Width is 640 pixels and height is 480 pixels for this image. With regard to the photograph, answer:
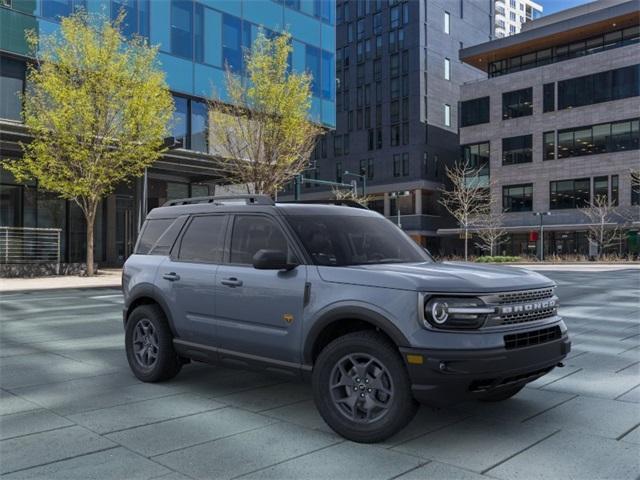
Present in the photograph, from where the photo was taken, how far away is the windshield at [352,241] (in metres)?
5.20

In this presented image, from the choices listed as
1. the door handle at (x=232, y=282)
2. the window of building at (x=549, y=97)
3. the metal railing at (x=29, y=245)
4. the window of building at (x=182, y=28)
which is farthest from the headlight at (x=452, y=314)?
the window of building at (x=549, y=97)

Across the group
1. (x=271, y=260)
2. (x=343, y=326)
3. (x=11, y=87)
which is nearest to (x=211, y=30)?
(x=11, y=87)

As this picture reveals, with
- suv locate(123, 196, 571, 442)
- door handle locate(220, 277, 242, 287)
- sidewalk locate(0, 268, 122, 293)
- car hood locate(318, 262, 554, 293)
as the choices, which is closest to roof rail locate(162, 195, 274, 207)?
suv locate(123, 196, 571, 442)

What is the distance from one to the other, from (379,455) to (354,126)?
7505cm

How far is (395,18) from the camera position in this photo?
7306 centimetres

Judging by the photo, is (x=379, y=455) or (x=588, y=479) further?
(x=379, y=455)

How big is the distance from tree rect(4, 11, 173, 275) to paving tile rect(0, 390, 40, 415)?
18.6 meters

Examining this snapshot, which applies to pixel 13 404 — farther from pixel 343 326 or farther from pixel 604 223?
pixel 604 223

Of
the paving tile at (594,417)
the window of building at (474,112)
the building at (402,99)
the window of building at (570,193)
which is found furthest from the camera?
the building at (402,99)

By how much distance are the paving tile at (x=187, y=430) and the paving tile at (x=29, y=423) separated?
25.6 inches

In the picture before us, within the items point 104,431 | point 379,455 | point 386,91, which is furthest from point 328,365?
point 386,91

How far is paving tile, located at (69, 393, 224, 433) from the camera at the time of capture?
4906mm

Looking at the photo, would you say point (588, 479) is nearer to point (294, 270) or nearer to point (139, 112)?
point (294, 270)

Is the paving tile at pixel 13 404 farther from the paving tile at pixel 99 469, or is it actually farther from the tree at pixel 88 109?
the tree at pixel 88 109
